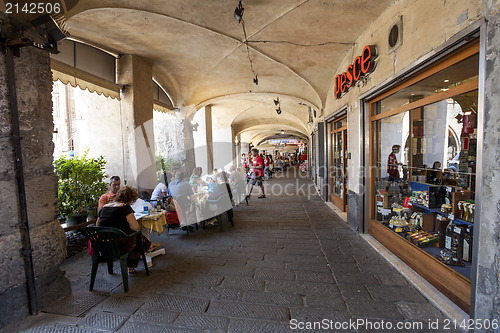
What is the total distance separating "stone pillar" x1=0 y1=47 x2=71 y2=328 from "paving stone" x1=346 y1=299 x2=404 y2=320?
118 inches

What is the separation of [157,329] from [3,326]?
1.38 metres

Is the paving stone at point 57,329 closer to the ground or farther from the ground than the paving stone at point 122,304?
closer to the ground

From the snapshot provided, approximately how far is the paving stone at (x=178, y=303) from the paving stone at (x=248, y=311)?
110 millimetres

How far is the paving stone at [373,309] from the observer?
224 centimetres

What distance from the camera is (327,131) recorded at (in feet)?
24.4

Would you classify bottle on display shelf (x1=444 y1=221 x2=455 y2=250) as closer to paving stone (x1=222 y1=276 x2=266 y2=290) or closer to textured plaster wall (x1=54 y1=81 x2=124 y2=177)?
paving stone (x1=222 y1=276 x2=266 y2=290)

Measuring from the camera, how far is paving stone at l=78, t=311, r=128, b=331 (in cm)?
218

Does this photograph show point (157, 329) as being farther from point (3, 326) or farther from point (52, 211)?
point (52, 211)

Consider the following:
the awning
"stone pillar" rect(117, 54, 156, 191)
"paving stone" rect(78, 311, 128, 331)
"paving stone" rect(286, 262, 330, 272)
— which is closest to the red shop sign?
"paving stone" rect(286, 262, 330, 272)

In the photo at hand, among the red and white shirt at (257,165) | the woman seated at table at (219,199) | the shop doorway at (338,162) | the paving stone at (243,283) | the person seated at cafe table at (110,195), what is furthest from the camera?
the red and white shirt at (257,165)

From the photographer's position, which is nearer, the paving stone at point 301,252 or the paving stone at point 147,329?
the paving stone at point 147,329

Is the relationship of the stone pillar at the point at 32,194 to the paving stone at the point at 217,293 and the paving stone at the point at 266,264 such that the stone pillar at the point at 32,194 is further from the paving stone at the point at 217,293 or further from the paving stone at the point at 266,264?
the paving stone at the point at 266,264

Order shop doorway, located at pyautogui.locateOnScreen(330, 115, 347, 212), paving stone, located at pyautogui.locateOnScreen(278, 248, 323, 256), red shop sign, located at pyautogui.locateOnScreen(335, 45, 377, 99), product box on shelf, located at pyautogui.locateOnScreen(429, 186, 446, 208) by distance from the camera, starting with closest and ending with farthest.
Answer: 1. product box on shelf, located at pyautogui.locateOnScreen(429, 186, 446, 208)
2. paving stone, located at pyautogui.locateOnScreen(278, 248, 323, 256)
3. red shop sign, located at pyautogui.locateOnScreen(335, 45, 377, 99)
4. shop doorway, located at pyautogui.locateOnScreen(330, 115, 347, 212)

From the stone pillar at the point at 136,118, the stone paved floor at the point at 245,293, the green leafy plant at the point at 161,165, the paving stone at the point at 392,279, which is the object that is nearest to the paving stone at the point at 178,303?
the stone paved floor at the point at 245,293
